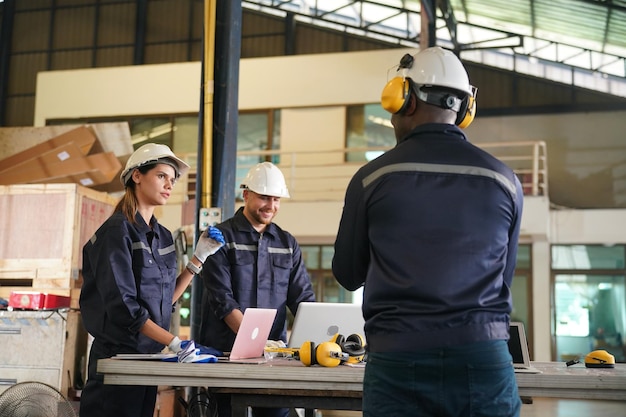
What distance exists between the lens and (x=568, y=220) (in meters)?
14.9

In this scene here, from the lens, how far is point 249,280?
16.1 ft

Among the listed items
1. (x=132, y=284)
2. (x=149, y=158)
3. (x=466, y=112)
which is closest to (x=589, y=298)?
(x=149, y=158)

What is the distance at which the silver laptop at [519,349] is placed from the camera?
3.17 meters

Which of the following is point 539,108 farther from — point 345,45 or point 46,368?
point 46,368

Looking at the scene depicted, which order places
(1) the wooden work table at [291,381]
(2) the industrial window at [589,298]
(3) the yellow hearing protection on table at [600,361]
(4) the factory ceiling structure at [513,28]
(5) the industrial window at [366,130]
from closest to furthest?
(1) the wooden work table at [291,381], (3) the yellow hearing protection on table at [600,361], (5) the industrial window at [366,130], (4) the factory ceiling structure at [513,28], (2) the industrial window at [589,298]

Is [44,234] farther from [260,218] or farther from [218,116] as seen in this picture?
[260,218]

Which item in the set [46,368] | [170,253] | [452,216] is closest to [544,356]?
[46,368]

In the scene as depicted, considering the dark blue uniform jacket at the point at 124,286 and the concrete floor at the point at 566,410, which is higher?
the dark blue uniform jacket at the point at 124,286

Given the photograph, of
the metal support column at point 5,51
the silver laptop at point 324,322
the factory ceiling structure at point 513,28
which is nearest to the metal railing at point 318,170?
the factory ceiling structure at point 513,28

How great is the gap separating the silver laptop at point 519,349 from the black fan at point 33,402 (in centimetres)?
310

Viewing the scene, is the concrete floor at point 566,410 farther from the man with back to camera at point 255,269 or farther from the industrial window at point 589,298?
the man with back to camera at point 255,269

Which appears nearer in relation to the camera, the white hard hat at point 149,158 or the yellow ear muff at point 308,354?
the yellow ear muff at point 308,354

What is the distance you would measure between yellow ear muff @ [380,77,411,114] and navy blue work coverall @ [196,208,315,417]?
96.3 inches

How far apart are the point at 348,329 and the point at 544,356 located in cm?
1228
